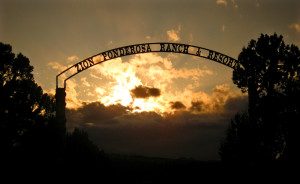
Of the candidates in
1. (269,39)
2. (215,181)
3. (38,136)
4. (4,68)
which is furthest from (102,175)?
(269,39)

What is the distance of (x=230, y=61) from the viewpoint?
907 inches

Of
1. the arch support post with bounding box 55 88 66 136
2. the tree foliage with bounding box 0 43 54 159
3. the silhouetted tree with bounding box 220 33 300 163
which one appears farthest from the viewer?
the tree foliage with bounding box 0 43 54 159

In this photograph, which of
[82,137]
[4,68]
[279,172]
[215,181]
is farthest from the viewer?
[82,137]

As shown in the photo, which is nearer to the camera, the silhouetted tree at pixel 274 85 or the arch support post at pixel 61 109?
the arch support post at pixel 61 109

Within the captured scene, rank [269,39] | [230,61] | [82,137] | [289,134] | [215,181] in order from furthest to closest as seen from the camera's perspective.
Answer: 1. [82,137]
2. [269,39]
3. [289,134]
4. [230,61]
5. [215,181]

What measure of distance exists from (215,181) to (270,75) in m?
11.6

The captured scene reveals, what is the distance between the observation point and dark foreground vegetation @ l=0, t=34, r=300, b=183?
21562mm

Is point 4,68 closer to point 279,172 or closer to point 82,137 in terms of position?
point 82,137

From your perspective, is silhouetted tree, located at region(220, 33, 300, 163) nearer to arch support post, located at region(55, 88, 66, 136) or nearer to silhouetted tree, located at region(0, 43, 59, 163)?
arch support post, located at region(55, 88, 66, 136)

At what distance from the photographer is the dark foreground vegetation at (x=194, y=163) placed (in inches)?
849

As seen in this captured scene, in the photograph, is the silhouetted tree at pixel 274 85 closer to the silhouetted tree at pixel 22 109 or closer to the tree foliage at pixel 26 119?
the tree foliage at pixel 26 119

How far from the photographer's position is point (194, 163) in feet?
89.7

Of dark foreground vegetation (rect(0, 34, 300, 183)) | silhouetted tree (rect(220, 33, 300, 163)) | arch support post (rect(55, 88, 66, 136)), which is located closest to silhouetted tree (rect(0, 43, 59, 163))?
dark foreground vegetation (rect(0, 34, 300, 183))

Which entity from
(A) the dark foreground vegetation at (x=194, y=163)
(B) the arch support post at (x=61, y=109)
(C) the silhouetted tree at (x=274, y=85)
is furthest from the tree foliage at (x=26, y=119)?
(C) the silhouetted tree at (x=274, y=85)
